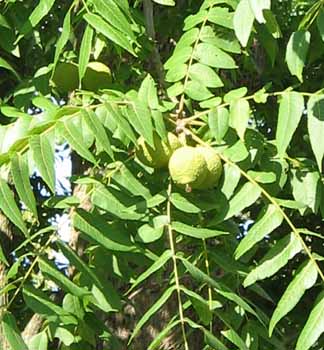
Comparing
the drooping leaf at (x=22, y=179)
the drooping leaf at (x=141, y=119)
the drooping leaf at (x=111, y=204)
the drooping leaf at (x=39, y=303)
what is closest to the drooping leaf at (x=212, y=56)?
the drooping leaf at (x=141, y=119)

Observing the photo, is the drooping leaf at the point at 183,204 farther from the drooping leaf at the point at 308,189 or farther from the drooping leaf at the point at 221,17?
the drooping leaf at the point at 221,17

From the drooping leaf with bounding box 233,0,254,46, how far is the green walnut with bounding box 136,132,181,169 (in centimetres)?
27

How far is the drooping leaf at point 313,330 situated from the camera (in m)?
1.72

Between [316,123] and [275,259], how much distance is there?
0.98 feet

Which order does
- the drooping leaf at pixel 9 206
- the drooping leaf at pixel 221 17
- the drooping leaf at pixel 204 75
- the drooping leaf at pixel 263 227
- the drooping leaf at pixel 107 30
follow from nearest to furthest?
1. the drooping leaf at pixel 9 206
2. the drooping leaf at pixel 263 227
3. the drooping leaf at pixel 107 30
4. the drooping leaf at pixel 204 75
5. the drooping leaf at pixel 221 17

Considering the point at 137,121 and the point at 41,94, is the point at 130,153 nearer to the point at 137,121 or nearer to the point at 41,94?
the point at 137,121

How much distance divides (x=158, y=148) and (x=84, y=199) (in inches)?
7.7

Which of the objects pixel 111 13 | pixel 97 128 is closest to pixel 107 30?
pixel 111 13

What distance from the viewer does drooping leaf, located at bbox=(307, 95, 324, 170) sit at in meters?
1.80

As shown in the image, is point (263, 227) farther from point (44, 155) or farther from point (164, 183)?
point (44, 155)

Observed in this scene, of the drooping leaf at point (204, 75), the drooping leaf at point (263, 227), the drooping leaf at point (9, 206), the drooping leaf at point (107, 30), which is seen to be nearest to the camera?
the drooping leaf at point (9, 206)

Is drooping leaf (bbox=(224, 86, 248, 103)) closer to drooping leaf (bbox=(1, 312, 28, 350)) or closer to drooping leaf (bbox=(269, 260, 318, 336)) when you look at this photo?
drooping leaf (bbox=(269, 260, 318, 336))

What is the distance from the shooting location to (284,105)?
1.87m

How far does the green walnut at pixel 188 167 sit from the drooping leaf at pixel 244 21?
27 centimetres
